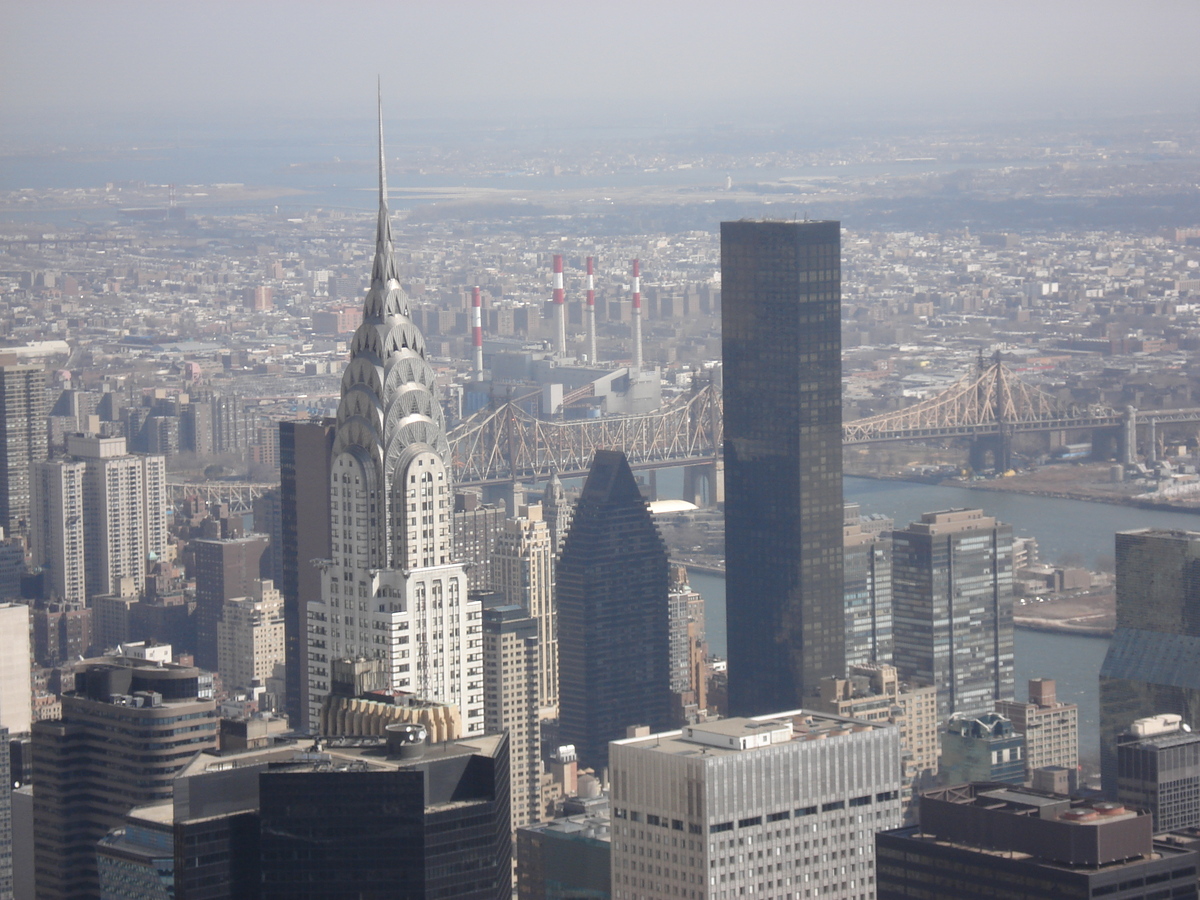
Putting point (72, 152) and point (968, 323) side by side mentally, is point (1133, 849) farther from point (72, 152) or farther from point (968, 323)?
point (968, 323)

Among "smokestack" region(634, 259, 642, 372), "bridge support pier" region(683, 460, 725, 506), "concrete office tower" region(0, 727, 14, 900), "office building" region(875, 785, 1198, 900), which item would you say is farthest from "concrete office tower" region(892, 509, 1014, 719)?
"smokestack" region(634, 259, 642, 372)

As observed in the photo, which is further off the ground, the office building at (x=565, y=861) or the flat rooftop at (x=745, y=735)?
the flat rooftop at (x=745, y=735)

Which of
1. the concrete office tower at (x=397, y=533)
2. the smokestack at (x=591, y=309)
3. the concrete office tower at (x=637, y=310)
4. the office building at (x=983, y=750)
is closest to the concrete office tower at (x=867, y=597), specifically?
the office building at (x=983, y=750)

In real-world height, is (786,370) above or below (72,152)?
below

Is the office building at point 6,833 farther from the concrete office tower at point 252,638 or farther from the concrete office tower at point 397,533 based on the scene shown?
the concrete office tower at point 252,638

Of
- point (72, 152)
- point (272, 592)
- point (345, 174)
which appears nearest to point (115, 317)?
point (345, 174)

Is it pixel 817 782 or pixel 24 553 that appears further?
pixel 24 553

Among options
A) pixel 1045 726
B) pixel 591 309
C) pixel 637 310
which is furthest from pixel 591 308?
pixel 1045 726
